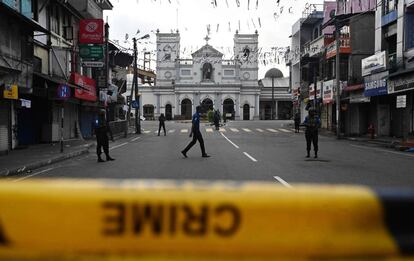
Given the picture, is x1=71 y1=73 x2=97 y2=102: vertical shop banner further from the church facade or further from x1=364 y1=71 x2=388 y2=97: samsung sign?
the church facade

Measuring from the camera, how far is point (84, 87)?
28562 millimetres

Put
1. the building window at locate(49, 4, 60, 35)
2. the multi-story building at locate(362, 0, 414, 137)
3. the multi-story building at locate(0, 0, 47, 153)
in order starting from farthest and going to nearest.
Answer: the building window at locate(49, 4, 60, 35)
the multi-story building at locate(362, 0, 414, 137)
the multi-story building at locate(0, 0, 47, 153)

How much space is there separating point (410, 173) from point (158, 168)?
6.77 m

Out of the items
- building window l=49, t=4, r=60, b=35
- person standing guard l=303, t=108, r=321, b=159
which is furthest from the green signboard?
person standing guard l=303, t=108, r=321, b=159

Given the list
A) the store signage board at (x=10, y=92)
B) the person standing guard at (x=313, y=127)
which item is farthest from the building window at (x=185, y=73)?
the person standing guard at (x=313, y=127)

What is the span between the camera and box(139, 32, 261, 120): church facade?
274 ft

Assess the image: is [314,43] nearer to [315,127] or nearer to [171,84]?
[315,127]

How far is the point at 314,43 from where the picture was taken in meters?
44.9

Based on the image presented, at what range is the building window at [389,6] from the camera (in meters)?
27.7

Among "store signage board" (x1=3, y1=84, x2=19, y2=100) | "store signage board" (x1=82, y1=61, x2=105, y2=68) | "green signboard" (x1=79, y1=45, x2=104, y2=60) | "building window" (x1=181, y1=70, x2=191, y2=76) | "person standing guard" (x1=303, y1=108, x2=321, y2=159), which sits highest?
"building window" (x1=181, y1=70, x2=191, y2=76)

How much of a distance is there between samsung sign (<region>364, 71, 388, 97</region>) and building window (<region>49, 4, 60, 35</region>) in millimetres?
18679

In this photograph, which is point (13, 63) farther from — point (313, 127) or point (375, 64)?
point (375, 64)

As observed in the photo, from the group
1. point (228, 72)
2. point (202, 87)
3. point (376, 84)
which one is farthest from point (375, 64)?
point (228, 72)

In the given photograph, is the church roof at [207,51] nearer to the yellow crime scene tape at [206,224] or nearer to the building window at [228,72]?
the building window at [228,72]
